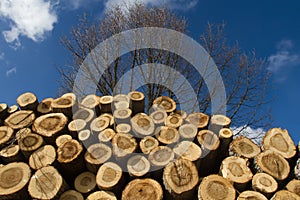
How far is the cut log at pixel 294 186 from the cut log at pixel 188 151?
881 millimetres

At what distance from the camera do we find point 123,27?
8188 mm

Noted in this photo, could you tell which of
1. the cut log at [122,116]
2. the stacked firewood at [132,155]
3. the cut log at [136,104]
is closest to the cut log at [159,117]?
the stacked firewood at [132,155]

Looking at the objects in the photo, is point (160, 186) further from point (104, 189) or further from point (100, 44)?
point (100, 44)

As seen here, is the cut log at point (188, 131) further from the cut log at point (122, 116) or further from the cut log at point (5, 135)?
the cut log at point (5, 135)

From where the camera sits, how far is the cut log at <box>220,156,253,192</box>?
2.68 m

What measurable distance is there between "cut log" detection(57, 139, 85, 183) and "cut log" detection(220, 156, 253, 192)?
1.48 meters

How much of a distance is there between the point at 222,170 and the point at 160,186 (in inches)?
26.0

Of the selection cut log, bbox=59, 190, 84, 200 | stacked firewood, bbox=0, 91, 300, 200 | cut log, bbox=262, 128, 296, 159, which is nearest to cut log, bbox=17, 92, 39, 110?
stacked firewood, bbox=0, 91, 300, 200

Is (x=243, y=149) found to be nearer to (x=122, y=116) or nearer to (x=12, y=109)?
(x=122, y=116)

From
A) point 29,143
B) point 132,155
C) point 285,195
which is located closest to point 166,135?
point 132,155

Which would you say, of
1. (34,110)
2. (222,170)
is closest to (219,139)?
(222,170)

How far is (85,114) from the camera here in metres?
3.42

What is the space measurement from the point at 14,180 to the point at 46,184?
343 millimetres

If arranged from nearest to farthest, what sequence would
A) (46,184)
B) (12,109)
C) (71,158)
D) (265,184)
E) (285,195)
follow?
(285,195) → (265,184) → (46,184) → (71,158) → (12,109)
